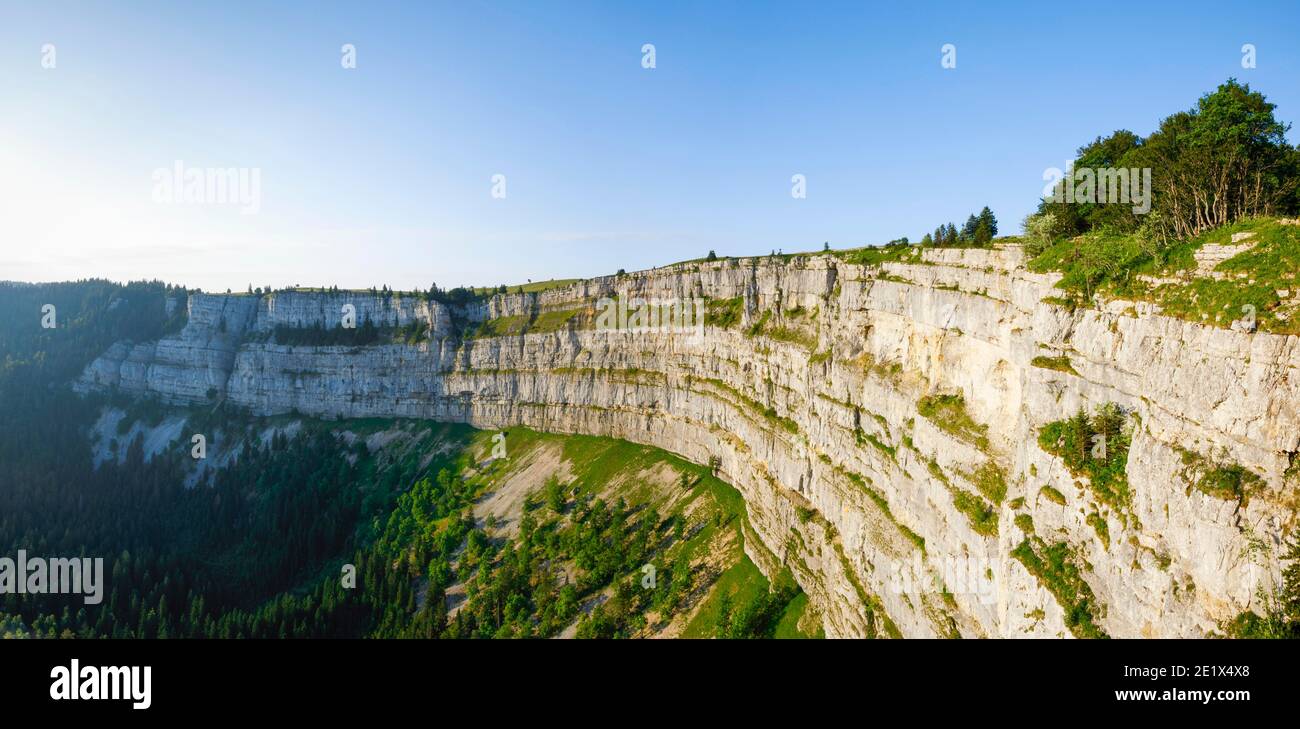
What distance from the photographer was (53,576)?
96312 millimetres

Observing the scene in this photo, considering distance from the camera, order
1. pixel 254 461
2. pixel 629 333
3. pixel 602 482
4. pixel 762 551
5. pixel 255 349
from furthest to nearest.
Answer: pixel 255 349, pixel 254 461, pixel 629 333, pixel 602 482, pixel 762 551

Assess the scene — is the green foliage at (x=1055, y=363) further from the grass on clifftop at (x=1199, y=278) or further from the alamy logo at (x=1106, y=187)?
the alamy logo at (x=1106, y=187)

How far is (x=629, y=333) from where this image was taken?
111m

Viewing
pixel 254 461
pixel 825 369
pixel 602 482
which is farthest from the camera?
pixel 254 461

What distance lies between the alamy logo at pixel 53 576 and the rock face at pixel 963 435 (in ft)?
273

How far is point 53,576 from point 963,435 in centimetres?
13516

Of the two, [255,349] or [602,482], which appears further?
[255,349]

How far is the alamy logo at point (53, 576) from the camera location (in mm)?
87688

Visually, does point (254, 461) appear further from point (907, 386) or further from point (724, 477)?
point (907, 386)

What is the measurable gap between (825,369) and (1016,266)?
24.4 meters

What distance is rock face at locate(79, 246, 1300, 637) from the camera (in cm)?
1894
